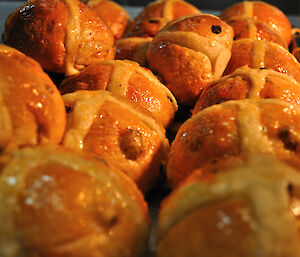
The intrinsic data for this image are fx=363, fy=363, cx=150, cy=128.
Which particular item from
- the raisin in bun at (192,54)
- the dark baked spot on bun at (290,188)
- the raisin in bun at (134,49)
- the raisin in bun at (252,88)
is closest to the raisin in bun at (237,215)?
the dark baked spot on bun at (290,188)

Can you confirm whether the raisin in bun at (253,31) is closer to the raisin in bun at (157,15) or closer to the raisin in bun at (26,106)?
the raisin in bun at (157,15)

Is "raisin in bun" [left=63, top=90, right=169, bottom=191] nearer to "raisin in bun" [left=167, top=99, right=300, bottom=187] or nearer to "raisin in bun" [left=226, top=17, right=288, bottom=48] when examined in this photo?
"raisin in bun" [left=167, top=99, right=300, bottom=187]

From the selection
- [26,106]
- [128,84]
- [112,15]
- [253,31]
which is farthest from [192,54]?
[112,15]

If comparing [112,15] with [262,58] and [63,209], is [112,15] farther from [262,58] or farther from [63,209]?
[63,209]

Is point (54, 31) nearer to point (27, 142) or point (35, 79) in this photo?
point (35, 79)

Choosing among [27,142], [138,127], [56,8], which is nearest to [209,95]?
[138,127]

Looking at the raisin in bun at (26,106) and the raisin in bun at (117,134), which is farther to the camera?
the raisin in bun at (117,134)
